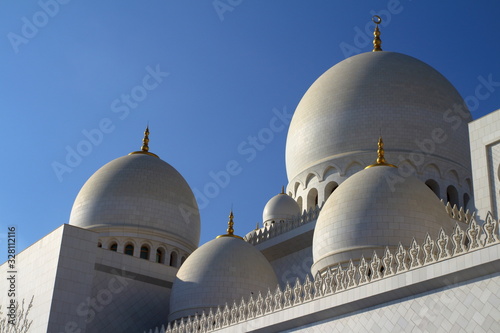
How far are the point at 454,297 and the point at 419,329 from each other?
773mm

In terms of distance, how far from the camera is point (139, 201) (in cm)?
2312

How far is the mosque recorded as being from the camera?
38.4 ft

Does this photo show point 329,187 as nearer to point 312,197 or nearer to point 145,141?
point 312,197

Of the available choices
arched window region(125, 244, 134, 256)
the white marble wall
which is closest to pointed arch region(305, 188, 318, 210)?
arched window region(125, 244, 134, 256)

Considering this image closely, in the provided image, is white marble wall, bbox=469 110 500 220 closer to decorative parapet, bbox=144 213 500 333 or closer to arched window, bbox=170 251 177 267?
decorative parapet, bbox=144 213 500 333

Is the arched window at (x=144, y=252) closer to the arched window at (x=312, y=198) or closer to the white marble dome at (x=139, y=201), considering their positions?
the white marble dome at (x=139, y=201)

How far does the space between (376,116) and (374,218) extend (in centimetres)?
714

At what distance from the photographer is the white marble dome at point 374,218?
50.1 feet

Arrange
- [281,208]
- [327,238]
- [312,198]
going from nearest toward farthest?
1. [327,238]
2. [312,198]
3. [281,208]

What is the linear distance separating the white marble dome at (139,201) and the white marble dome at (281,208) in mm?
2565

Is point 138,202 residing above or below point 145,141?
below

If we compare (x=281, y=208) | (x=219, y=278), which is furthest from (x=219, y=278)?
(x=281, y=208)

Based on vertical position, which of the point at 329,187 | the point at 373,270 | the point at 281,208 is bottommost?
the point at 373,270

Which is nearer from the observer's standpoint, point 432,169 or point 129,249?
point 432,169
